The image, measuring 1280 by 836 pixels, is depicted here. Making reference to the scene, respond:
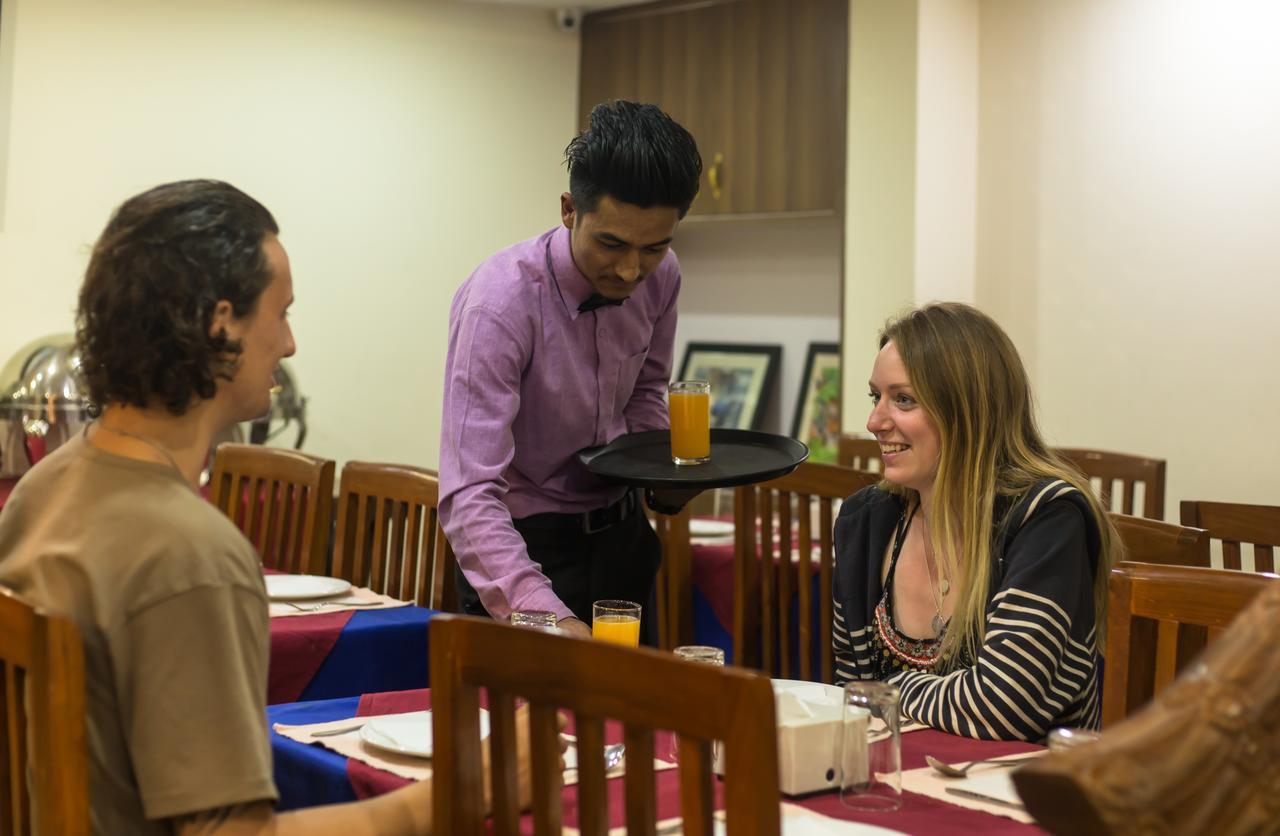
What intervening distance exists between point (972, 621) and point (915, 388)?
0.37m

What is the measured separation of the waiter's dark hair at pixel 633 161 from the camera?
6.78ft

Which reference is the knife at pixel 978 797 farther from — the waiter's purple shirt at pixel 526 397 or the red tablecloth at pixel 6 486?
the red tablecloth at pixel 6 486

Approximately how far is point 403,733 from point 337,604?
1.09m

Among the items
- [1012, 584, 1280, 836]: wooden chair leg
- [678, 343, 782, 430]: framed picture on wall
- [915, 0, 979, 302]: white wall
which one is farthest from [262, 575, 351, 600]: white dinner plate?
[678, 343, 782, 430]: framed picture on wall

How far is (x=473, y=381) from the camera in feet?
7.11

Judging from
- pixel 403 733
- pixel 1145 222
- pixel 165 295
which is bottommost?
pixel 403 733

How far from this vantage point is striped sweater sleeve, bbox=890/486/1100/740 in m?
1.79

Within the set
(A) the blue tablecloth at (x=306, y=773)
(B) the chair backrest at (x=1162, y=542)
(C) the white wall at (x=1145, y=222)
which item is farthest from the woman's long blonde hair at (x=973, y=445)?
(C) the white wall at (x=1145, y=222)

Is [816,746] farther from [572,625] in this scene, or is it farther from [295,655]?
[295,655]

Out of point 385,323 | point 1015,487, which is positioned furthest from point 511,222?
point 1015,487

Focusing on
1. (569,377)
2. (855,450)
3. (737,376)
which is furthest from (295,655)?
(737,376)

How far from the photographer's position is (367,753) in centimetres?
153

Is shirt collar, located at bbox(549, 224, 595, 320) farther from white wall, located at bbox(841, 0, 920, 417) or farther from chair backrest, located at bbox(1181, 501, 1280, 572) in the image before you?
white wall, located at bbox(841, 0, 920, 417)

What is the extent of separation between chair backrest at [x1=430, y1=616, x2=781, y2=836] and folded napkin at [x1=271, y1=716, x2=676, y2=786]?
22 centimetres
